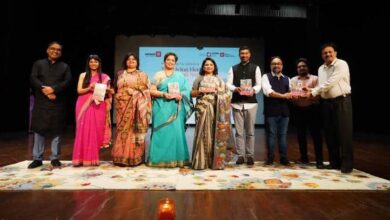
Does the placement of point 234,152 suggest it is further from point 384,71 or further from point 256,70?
point 384,71

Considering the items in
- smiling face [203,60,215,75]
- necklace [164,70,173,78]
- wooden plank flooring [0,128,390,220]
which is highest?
smiling face [203,60,215,75]

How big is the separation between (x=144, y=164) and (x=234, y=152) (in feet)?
3.55

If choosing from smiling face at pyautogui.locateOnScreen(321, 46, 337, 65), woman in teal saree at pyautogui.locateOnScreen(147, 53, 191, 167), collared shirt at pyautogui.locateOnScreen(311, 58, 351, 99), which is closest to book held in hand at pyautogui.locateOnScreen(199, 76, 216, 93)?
woman in teal saree at pyautogui.locateOnScreen(147, 53, 191, 167)

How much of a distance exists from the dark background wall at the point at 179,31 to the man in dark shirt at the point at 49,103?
159 inches

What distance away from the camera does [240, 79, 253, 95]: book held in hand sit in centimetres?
358

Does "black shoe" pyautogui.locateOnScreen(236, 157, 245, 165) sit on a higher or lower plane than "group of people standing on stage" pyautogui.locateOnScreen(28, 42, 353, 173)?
lower

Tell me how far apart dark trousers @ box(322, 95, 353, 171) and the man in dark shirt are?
2.99m

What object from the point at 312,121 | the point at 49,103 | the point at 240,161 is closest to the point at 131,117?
the point at 49,103

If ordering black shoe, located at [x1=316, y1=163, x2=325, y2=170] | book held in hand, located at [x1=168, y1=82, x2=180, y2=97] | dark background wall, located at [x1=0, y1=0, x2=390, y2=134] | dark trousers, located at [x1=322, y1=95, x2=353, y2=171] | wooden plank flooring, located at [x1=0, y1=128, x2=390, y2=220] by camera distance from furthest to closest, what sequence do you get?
dark background wall, located at [x1=0, y1=0, x2=390, y2=134]
book held in hand, located at [x1=168, y1=82, x2=180, y2=97]
black shoe, located at [x1=316, y1=163, x2=325, y2=170]
dark trousers, located at [x1=322, y1=95, x2=353, y2=171]
wooden plank flooring, located at [x1=0, y1=128, x2=390, y2=220]

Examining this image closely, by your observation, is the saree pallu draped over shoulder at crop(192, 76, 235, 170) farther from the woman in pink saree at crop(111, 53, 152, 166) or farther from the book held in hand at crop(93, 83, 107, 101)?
the book held in hand at crop(93, 83, 107, 101)

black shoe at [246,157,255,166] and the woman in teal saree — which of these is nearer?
the woman in teal saree

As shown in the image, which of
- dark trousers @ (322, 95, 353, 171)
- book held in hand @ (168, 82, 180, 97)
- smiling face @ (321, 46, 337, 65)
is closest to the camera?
dark trousers @ (322, 95, 353, 171)

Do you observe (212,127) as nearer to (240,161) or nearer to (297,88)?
(240,161)

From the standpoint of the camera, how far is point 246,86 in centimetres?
363
